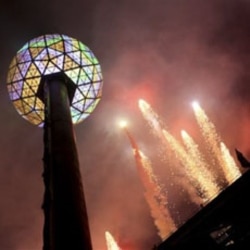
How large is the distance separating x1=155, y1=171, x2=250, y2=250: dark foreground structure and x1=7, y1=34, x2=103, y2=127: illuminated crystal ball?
42.8 ft

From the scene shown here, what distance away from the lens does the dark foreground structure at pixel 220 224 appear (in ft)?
54.4

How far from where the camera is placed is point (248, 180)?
16.7m

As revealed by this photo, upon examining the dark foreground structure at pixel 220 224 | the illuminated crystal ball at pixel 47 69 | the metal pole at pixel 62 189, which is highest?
the illuminated crystal ball at pixel 47 69

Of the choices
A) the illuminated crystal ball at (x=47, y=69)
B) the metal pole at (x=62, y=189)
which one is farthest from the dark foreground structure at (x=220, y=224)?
the illuminated crystal ball at (x=47, y=69)

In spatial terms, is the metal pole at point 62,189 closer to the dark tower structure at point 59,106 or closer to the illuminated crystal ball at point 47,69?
the dark tower structure at point 59,106

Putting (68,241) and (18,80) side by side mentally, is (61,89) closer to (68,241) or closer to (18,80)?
(18,80)

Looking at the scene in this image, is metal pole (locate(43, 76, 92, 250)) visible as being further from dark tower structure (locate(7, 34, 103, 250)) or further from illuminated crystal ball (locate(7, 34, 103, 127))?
illuminated crystal ball (locate(7, 34, 103, 127))

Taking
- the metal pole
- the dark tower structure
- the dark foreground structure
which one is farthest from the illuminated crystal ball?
the dark foreground structure

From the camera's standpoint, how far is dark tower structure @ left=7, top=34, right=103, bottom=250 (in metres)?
14.8

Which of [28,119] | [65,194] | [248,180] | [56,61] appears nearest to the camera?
[65,194]

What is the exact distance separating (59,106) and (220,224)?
36.9 feet

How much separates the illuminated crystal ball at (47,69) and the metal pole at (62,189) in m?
4.78

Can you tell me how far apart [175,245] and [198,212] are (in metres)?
2.10

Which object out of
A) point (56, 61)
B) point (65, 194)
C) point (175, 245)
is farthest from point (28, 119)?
point (175, 245)
